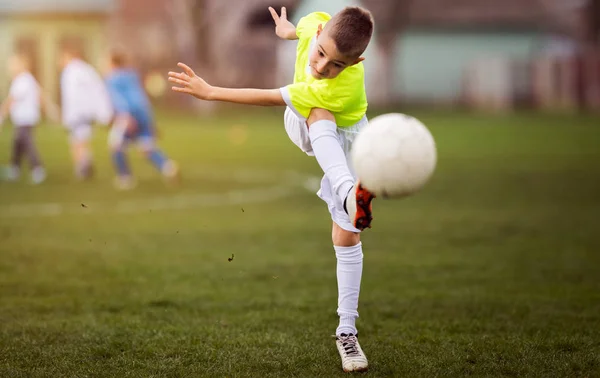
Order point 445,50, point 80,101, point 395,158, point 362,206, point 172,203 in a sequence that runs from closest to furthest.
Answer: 1. point 395,158
2. point 362,206
3. point 172,203
4. point 80,101
5. point 445,50

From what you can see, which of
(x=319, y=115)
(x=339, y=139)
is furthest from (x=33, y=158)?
(x=319, y=115)

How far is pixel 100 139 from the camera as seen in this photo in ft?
86.4

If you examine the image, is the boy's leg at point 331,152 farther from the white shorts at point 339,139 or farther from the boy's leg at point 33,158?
the boy's leg at point 33,158

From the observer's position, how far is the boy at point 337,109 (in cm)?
526

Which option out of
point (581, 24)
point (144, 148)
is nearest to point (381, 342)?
point (144, 148)

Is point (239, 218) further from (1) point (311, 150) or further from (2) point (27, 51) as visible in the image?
(2) point (27, 51)

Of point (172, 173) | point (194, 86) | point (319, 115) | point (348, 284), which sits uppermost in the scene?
point (194, 86)

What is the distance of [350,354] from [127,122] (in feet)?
35.4

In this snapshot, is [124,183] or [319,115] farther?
[124,183]

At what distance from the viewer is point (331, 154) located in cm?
549

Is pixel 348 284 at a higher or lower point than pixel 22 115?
lower

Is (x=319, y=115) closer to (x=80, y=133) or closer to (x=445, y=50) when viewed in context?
(x=80, y=133)

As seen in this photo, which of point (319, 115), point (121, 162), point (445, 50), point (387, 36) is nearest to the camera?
point (319, 115)

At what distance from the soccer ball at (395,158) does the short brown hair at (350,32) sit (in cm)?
50
